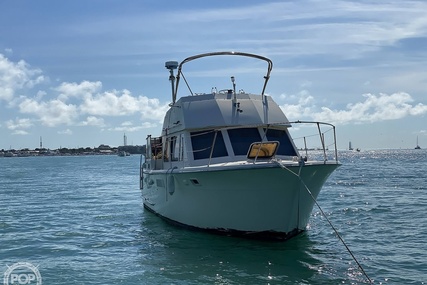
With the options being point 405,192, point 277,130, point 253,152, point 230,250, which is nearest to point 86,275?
point 230,250

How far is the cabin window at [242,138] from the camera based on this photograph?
13.9 meters

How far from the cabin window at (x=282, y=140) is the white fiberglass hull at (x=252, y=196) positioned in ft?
6.33

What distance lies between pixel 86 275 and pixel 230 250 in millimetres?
3551

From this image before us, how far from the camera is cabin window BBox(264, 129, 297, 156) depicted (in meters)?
14.6

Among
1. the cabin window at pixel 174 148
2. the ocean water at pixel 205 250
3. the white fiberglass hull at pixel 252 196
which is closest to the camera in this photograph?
the ocean water at pixel 205 250

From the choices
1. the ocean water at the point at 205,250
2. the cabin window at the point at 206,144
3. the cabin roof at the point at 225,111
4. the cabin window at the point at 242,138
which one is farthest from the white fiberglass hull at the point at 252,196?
the cabin roof at the point at 225,111

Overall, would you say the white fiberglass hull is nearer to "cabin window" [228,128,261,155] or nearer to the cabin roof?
"cabin window" [228,128,261,155]

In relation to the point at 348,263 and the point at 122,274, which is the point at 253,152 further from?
the point at 122,274

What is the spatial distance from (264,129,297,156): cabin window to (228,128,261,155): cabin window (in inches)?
19.6

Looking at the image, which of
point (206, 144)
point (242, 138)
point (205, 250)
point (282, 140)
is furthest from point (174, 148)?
point (205, 250)

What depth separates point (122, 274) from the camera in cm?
1041

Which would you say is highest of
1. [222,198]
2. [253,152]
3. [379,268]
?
[253,152]

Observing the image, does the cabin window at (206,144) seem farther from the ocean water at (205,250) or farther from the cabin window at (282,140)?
the ocean water at (205,250)

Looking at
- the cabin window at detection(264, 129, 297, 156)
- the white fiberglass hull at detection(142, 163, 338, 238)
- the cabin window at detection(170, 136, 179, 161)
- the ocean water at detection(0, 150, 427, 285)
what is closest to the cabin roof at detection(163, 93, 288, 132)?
the cabin window at detection(264, 129, 297, 156)
